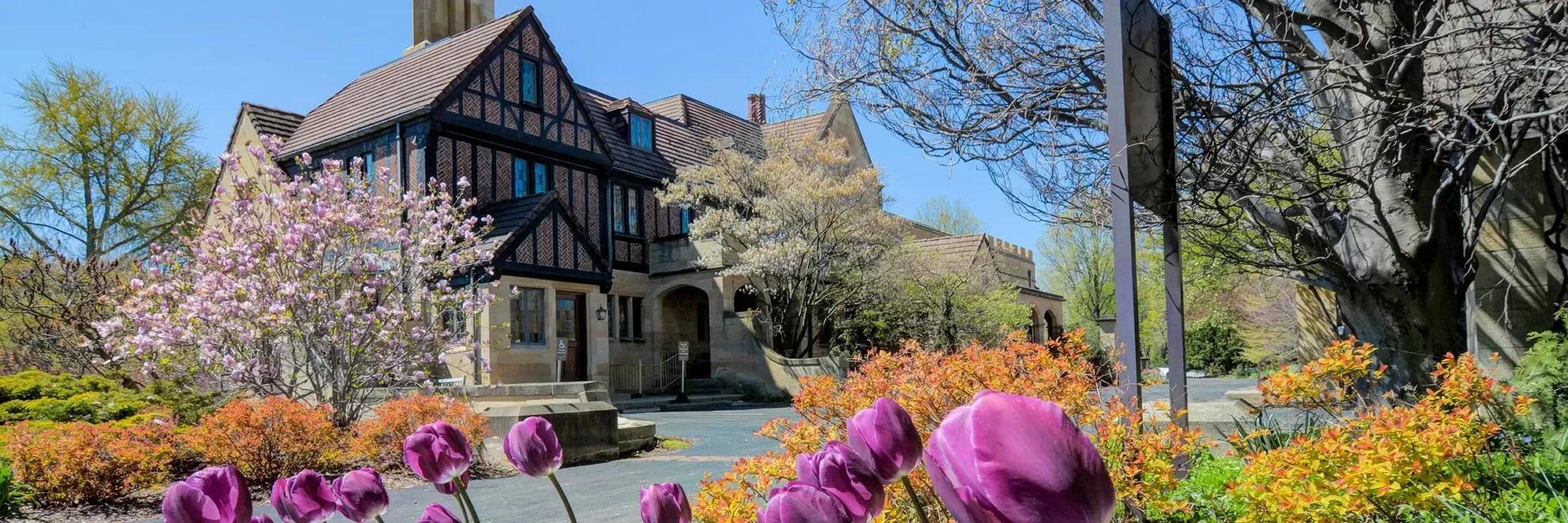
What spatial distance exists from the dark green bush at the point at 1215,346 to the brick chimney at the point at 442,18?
81.3 feet

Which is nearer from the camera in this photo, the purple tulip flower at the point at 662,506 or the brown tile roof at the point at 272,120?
the purple tulip flower at the point at 662,506

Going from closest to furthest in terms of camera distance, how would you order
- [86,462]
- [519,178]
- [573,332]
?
[86,462], [519,178], [573,332]

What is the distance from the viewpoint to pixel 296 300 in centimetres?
1063

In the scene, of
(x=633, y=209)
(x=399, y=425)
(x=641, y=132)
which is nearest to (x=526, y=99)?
(x=633, y=209)

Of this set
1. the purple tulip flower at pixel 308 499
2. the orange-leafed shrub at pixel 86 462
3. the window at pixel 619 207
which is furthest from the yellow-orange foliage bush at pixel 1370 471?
the window at pixel 619 207

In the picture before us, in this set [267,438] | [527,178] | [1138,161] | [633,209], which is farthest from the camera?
[633,209]

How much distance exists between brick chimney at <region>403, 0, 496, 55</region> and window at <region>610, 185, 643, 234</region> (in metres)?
5.73

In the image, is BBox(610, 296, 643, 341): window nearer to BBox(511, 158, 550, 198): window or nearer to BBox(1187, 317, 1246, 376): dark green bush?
BBox(511, 158, 550, 198): window

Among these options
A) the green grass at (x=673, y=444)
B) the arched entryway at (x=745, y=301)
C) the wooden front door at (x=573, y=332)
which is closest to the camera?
the green grass at (x=673, y=444)

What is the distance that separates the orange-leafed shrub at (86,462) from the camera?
7695 mm

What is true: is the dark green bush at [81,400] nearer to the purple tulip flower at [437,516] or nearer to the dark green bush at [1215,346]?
the purple tulip flower at [437,516]

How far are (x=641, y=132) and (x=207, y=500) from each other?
91.0 feet

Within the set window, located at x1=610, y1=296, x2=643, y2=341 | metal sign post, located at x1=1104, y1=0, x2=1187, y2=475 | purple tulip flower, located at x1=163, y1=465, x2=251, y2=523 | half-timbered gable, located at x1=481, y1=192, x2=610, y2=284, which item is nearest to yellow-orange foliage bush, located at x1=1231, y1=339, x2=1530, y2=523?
metal sign post, located at x1=1104, y1=0, x2=1187, y2=475

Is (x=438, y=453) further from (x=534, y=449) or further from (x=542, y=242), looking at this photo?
(x=542, y=242)
